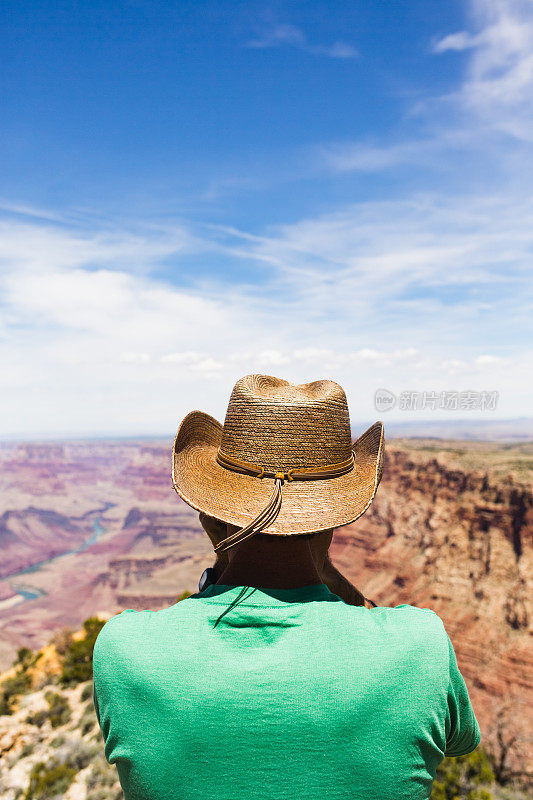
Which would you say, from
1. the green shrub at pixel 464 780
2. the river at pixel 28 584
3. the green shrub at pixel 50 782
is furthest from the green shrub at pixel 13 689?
the river at pixel 28 584

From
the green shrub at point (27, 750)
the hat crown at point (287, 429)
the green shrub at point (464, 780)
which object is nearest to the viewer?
the hat crown at point (287, 429)

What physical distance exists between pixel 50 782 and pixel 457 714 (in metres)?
8.62

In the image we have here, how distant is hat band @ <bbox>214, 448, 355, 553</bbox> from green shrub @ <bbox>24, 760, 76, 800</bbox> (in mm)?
8107

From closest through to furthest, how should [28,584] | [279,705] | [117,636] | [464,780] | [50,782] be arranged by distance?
[279,705], [117,636], [50,782], [464,780], [28,584]

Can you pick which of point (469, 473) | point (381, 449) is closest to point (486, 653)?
point (469, 473)

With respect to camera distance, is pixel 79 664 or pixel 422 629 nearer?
pixel 422 629

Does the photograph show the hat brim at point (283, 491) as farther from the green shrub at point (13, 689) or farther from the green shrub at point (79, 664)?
the green shrub at point (13, 689)

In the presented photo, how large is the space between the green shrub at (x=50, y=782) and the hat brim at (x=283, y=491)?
7881 mm

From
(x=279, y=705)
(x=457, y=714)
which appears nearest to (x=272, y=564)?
(x=279, y=705)

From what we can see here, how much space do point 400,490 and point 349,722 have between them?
3739 cm

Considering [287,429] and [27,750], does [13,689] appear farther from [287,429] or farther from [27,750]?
[287,429]

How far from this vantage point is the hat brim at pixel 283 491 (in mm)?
1409

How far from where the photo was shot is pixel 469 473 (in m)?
29.0

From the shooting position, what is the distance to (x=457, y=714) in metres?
1.13
